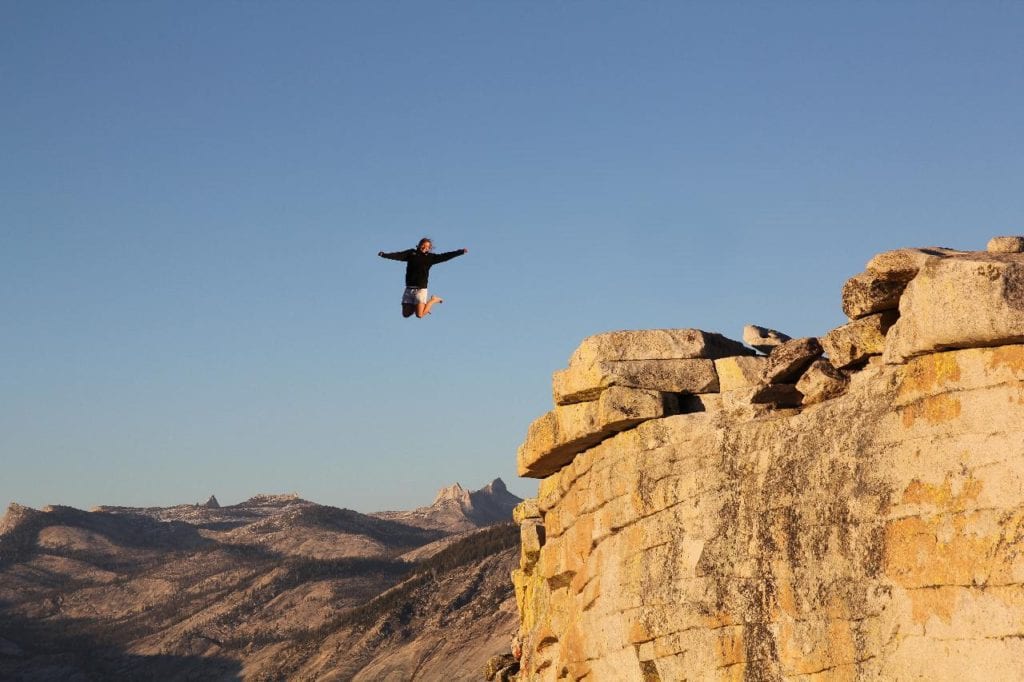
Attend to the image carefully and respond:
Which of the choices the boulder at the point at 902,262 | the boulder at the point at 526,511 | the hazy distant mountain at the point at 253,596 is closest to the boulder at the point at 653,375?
the boulder at the point at 902,262

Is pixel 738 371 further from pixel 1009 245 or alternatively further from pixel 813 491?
pixel 1009 245

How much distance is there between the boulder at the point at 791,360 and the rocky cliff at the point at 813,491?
0.16 ft

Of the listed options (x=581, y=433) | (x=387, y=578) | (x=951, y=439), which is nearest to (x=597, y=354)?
(x=581, y=433)

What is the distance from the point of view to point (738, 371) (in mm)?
23656

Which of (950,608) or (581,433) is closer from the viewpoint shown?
(950,608)

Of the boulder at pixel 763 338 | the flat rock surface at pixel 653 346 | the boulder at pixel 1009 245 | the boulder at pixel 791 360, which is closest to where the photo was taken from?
the boulder at pixel 1009 245

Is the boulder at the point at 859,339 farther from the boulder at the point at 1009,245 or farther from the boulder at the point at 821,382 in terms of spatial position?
the boulder at the point at 1009,245

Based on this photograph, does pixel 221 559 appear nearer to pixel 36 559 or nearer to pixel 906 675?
pixel 36 559

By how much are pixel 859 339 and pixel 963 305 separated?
9.34 feet

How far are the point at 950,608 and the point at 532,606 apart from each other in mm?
13599

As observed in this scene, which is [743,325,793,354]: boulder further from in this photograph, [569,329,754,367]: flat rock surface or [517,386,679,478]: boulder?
[517,386,679,478]: boulder

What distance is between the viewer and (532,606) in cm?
2917

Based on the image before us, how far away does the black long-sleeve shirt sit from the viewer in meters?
33.4

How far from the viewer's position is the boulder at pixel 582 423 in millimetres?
23609
